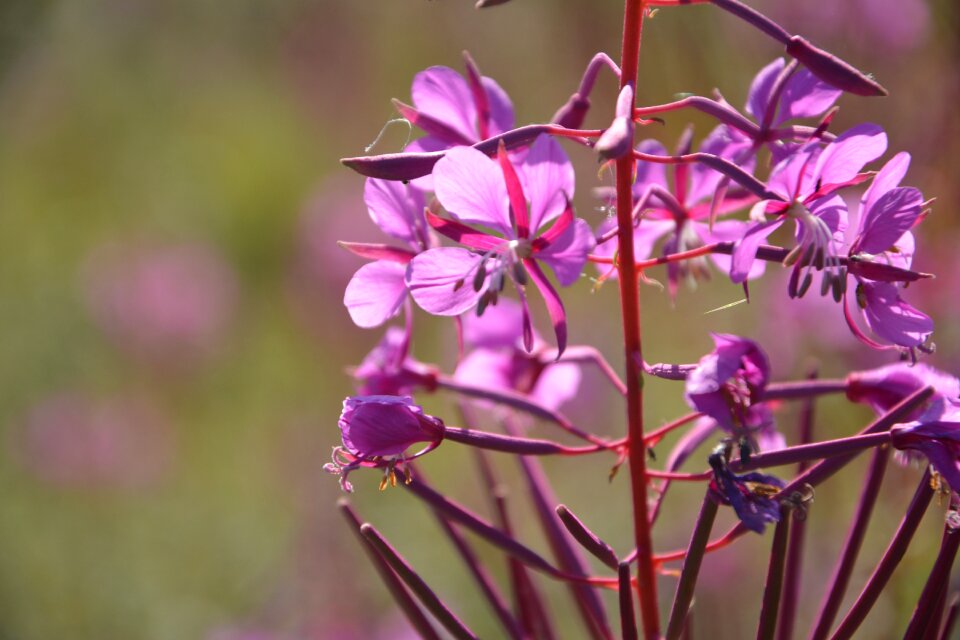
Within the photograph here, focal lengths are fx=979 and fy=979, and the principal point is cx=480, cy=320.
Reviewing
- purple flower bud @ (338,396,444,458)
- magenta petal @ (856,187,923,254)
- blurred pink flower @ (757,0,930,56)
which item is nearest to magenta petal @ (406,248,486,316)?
purple flower bud @ (338,396,444,458)

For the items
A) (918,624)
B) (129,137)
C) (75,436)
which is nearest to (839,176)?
(918,624)

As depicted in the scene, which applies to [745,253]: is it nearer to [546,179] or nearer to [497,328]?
[546,179]

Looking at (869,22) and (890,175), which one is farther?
(869,22)

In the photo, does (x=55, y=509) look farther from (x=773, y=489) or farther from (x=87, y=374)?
(x=773, y=489)

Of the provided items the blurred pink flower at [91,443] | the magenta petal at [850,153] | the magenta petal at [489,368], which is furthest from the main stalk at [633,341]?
the blurred pink flower at [91,443]

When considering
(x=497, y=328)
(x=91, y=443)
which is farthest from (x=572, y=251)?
(x=91, y=443)
